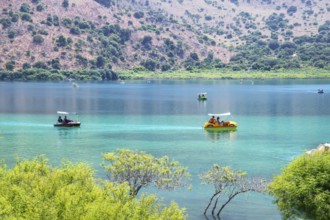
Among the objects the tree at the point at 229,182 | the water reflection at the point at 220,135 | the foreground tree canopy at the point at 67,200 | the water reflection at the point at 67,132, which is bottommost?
the water reflection at the point at 220,135

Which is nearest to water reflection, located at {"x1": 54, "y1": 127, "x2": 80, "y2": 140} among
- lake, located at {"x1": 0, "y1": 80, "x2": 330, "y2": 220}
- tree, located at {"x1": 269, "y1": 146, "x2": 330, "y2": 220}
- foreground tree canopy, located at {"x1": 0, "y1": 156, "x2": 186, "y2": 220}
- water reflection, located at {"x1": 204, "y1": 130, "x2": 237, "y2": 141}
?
lake, located at {"x1": 0, "y1": 80, "x2": 330, "y2": 220}

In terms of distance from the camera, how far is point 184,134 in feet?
342

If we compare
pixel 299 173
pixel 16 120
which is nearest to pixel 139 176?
→ pixel 299 173

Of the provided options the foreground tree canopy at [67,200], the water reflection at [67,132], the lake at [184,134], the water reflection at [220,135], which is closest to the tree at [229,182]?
the lake at [184,134]

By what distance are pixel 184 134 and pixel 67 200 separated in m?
70.8

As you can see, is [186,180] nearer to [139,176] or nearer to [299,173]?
[139,176]

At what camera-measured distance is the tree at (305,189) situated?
145ft

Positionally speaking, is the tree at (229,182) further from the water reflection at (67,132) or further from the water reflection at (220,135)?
the water reflection at (67,132)

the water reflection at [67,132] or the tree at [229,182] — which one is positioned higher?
the tree at [229,182]

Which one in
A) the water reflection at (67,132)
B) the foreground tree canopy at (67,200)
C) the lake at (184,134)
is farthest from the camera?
the water reflection at (67,132)

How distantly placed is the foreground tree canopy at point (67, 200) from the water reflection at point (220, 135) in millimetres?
59284

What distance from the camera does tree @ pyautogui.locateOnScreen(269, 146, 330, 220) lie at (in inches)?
1745

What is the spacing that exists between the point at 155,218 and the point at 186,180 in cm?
3160

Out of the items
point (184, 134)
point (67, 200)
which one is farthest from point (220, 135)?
point (67, 200)
